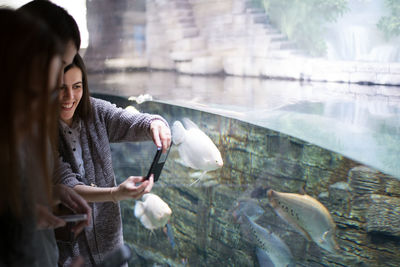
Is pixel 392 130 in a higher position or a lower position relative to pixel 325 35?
lower

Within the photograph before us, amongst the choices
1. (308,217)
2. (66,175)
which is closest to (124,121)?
(66,175)

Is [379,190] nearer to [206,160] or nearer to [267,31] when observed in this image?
[206,160]

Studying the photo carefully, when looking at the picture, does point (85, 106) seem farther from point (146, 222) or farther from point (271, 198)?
point (146, 222)

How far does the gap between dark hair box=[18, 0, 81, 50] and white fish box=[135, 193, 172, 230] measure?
70.0 inches

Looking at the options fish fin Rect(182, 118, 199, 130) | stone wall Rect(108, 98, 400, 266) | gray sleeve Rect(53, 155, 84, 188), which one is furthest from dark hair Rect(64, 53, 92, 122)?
stone wall Rect(108, 98, 400, 266)

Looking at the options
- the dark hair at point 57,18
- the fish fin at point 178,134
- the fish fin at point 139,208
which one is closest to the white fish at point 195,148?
the fish fin at point 178,134

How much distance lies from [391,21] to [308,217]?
128cm

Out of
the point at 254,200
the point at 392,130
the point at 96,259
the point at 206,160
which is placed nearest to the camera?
the point at 96,259

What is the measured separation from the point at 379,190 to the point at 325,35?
1.06 m

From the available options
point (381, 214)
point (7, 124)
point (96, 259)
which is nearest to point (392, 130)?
point (381, 214)

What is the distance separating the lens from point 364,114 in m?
2.11

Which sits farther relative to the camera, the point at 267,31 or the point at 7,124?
the point at 267,31

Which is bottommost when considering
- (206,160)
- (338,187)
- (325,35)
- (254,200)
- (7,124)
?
(254,200)

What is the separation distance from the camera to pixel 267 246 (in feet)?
7.67
